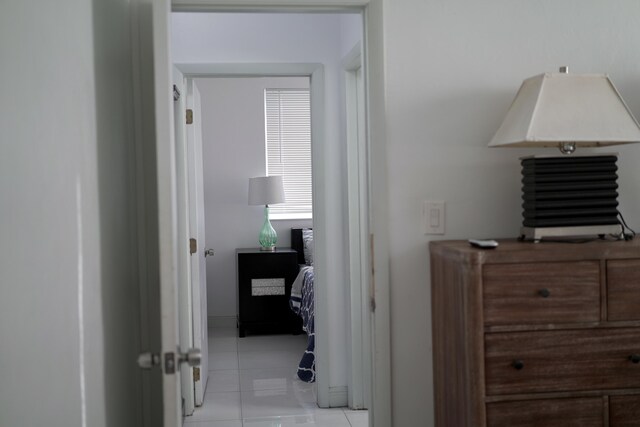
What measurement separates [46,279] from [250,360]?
3.69 meters

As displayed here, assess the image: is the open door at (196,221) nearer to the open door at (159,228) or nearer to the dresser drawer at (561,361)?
the open door at (159,228)

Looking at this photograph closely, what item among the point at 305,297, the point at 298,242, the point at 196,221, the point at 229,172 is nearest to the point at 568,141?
the point at 196,221

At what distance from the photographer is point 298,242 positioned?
623 cm

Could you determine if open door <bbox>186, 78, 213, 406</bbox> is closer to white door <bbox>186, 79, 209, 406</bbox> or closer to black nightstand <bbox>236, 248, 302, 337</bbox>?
white door <bbox>186, 79, 209, 406</bbox>

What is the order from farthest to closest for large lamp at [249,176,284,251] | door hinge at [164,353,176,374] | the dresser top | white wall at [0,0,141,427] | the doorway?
large lamp at [249,176,284,251], the doorway, the dresser top, door hinge at [164,353,176,374], white wall at [0,0,141,427]

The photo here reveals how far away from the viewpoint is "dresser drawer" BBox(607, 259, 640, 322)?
6.64 feet

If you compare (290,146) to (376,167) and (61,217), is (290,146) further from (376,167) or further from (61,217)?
(61,217)

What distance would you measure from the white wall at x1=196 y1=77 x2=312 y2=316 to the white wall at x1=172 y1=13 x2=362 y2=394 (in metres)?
2.53

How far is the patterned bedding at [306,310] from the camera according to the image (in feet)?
14.7

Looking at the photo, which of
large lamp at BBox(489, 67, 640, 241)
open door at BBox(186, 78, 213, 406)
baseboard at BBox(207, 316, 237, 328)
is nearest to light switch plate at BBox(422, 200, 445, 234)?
large lamp at BBox(489, 67, 640, 241)

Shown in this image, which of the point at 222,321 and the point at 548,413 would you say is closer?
the point at 548,413

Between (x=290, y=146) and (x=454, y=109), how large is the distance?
413 centimetres

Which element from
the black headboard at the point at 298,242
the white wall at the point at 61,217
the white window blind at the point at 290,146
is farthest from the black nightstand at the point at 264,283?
the white wall at the point at 61,217

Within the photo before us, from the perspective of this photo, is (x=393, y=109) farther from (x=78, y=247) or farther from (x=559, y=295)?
(x=78, y=247)
